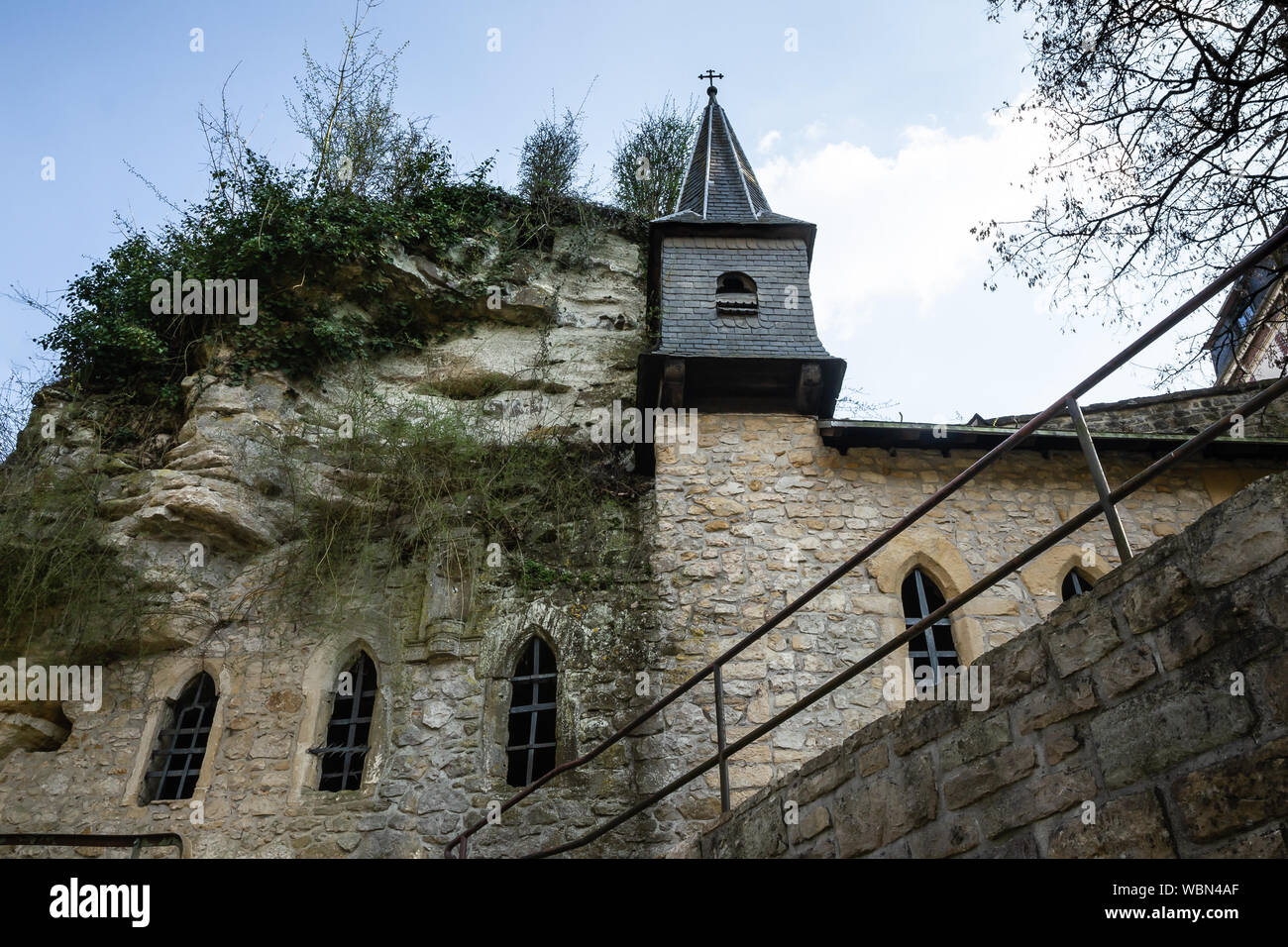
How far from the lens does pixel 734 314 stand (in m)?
9.91

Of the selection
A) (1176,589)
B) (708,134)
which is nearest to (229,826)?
(1176,589)

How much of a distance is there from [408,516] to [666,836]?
3987 millimetres

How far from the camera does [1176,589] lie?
285 centimetres

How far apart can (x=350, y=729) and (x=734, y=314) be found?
5846 millimetres

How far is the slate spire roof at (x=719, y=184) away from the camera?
11.2 m

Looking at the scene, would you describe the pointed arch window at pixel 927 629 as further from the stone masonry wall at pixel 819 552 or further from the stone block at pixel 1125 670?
the stone block at pixel 1125 670

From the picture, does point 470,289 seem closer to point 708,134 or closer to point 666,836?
point 708,134

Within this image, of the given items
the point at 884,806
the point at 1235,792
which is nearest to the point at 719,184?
the point at 884,806

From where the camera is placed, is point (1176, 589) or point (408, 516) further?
point (408, 516)

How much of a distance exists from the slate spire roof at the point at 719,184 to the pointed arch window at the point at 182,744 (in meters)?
7.21

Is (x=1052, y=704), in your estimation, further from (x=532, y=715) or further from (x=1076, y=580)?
(x=1076, y=580)

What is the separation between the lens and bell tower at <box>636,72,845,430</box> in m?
9.07

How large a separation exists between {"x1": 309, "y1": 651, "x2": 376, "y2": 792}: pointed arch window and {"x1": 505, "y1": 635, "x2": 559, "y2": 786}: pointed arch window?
1252 millimetres
